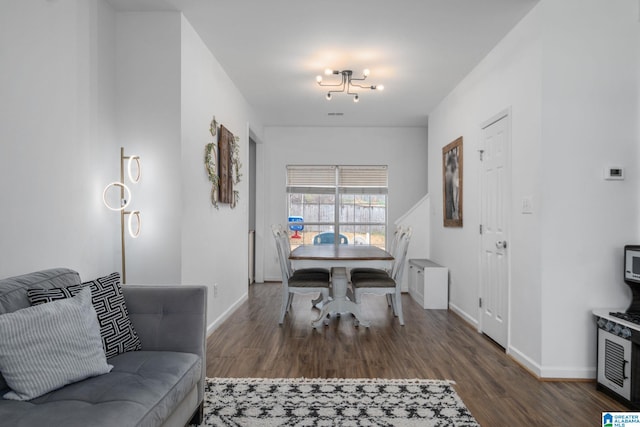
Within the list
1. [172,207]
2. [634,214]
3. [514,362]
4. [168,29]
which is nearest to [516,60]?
[634,214]

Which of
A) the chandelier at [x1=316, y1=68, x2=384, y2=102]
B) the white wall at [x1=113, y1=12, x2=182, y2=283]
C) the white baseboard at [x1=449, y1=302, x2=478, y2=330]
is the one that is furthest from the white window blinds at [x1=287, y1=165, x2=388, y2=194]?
the white wall at [x1=113, y1=12, x2=182, y2=283]

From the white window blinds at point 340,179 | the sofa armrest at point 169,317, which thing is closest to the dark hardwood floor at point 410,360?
the sofa armrest at point 169,317

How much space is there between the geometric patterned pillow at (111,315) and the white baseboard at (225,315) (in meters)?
1.78

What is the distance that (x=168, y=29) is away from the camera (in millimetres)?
3252

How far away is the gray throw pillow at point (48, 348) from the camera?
1.54m

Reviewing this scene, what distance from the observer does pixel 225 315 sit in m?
4.54

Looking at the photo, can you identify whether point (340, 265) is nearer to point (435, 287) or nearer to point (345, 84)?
point (435, 287)

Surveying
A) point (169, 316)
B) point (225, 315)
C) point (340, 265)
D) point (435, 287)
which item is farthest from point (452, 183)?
point (169, 316)

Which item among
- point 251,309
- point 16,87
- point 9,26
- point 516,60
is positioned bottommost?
point 251,309

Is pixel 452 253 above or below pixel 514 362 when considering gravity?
above

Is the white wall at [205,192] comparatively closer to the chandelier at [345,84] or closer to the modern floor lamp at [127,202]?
the modern floor lamp at [127,202]

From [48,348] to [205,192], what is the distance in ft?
7.70

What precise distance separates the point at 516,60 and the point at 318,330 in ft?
9.86

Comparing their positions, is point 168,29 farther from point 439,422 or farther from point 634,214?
point 634,214
